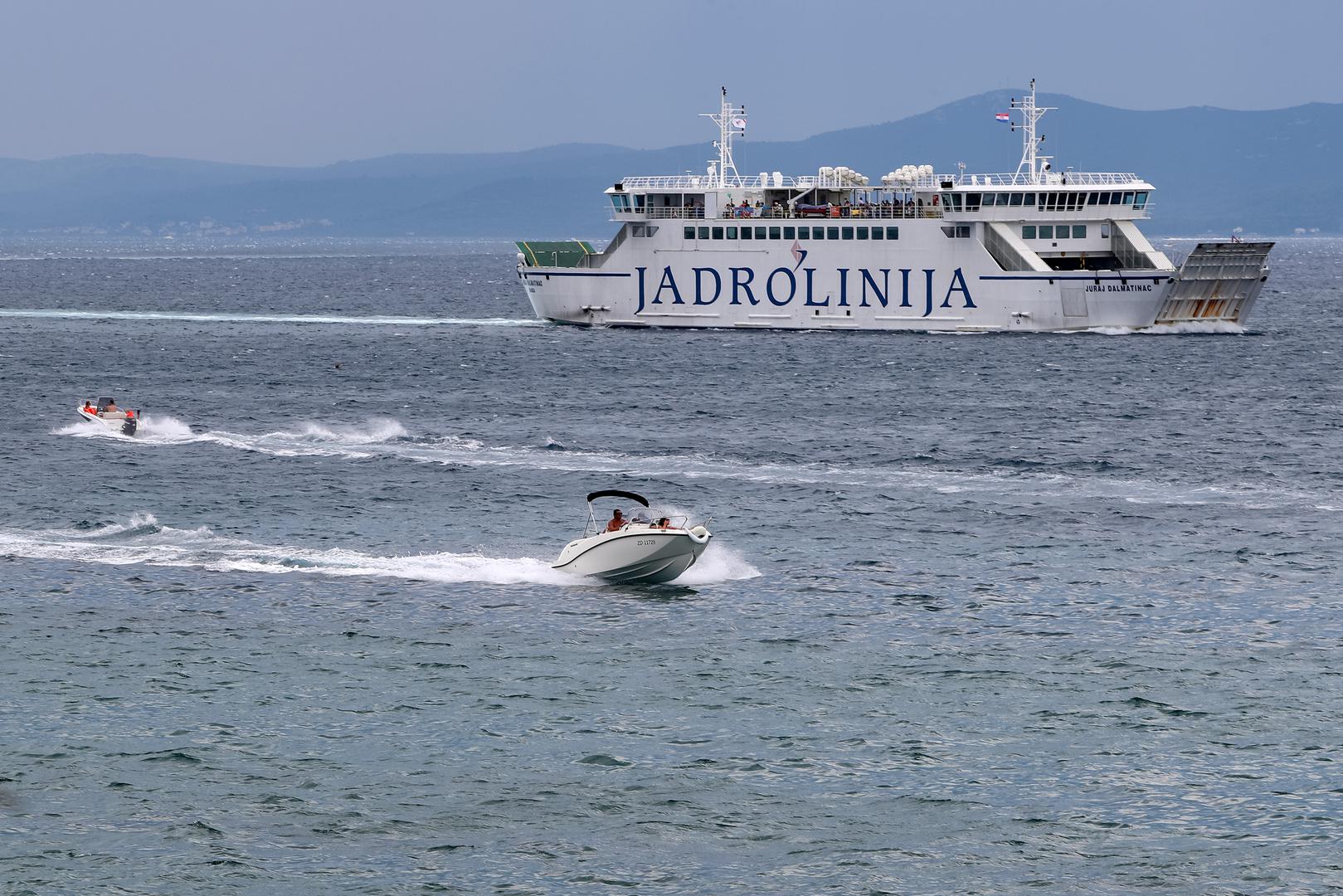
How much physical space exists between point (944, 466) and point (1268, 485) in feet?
42.3

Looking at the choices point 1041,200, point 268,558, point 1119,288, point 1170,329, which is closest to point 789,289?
point 1041,200

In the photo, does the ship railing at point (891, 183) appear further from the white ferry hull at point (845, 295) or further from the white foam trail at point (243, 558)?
the white foam trail at point (243, 558)

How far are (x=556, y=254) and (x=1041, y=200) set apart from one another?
40.3 metres

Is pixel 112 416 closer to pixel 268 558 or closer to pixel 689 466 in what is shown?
pixel 689 466

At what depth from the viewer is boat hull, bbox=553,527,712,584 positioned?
165 ft

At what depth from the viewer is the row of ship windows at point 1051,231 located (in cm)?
→ 12706

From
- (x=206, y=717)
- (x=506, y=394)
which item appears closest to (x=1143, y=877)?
(x=206, y=717)

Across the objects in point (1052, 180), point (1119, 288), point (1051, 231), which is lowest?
point (1119, 288)

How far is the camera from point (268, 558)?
54562 millimetres

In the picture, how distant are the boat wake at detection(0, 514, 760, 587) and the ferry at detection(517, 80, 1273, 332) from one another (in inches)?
3020

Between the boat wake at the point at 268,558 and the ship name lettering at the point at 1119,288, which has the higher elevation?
the ship name lettering at the point at 1119,288

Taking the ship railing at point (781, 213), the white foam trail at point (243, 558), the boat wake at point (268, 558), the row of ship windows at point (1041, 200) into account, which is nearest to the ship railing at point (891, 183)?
the row of ship windows at point (1041, 200)

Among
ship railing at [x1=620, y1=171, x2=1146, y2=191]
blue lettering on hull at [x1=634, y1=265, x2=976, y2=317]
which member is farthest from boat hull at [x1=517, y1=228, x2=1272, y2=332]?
ship railing at [x1=620, y1=171, x2=1146, y2=191]

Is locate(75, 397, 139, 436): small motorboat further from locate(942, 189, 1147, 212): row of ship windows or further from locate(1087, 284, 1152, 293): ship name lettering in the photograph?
locate(1087, 284, 1152, 293): ship name lettering
